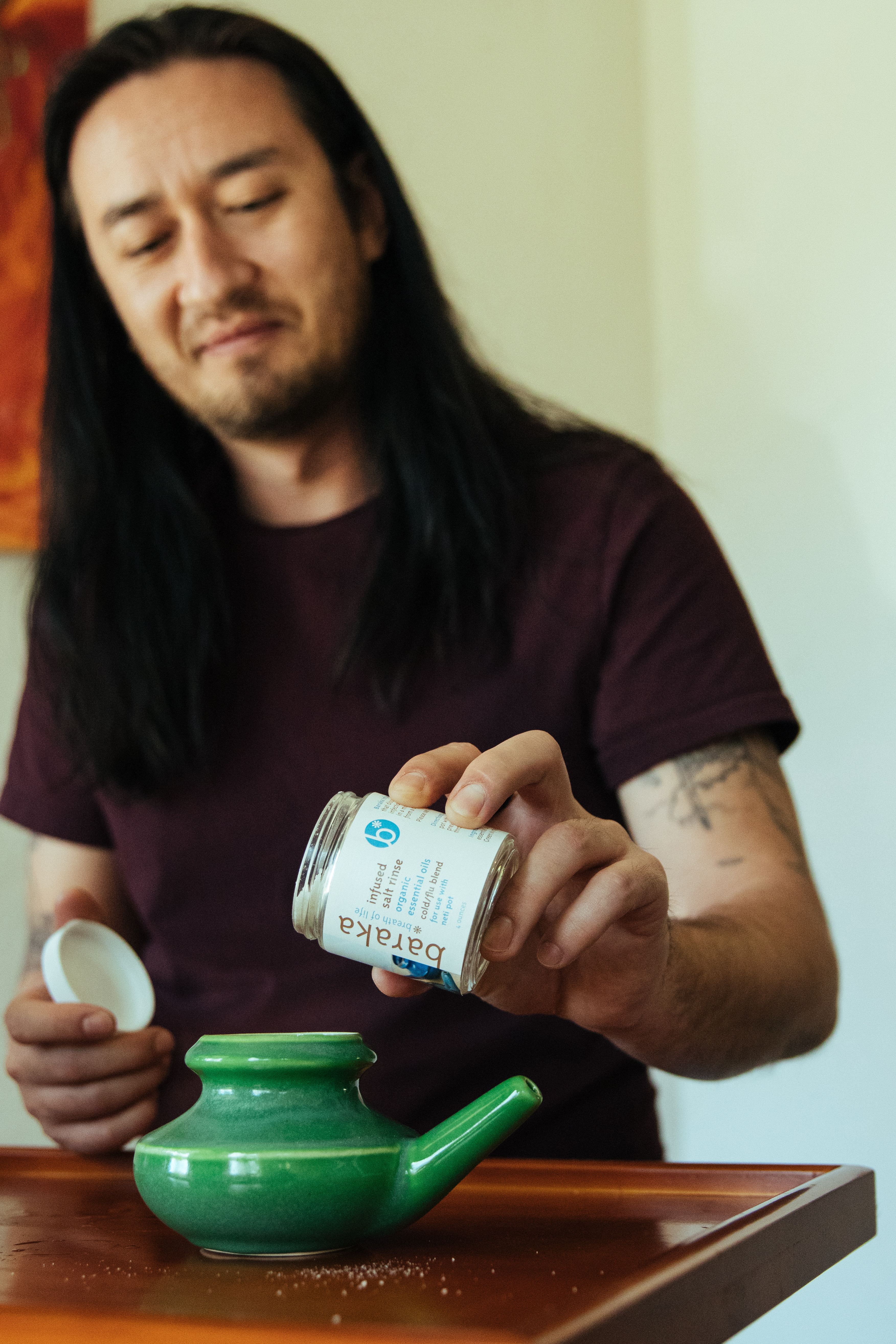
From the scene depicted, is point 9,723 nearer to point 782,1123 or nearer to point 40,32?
point 40,32

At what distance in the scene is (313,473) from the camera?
1272 millimetres

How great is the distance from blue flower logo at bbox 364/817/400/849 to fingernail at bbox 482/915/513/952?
0.21 feet

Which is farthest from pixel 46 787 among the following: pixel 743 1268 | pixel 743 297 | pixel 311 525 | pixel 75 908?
pixel 743 297

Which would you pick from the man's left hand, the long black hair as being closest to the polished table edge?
the man's left hand

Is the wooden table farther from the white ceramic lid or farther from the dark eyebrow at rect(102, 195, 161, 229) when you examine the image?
the dark eyebrow at rect(102, 195, 161, 229)

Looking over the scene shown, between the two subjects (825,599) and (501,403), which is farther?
(825,599)

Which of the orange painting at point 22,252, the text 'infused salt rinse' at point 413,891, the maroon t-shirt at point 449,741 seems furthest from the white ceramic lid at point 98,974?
the orange painting at point 22,252

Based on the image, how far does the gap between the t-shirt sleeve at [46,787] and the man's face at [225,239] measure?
0.35m

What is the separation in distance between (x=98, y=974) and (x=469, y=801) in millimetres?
485

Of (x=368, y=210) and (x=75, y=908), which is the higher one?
(x=368, y=210)

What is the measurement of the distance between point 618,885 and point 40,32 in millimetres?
1416

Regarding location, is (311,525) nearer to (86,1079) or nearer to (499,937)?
(86,1079)

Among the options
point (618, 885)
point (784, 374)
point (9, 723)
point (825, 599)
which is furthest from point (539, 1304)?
point (784, 374)

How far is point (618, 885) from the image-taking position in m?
0.60
